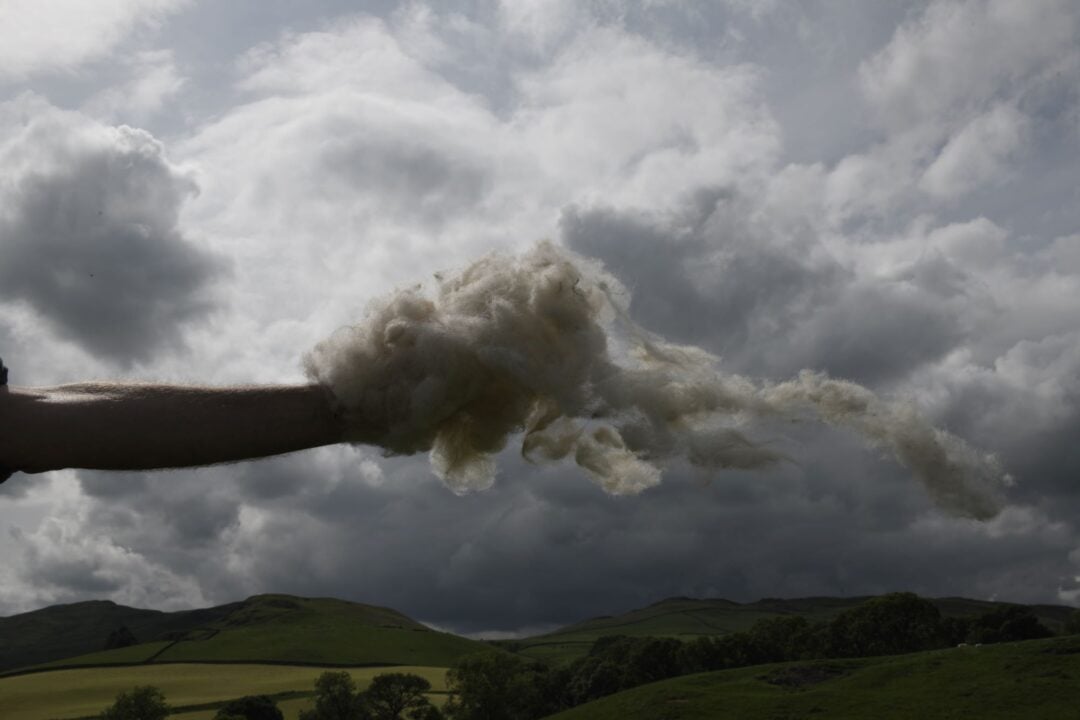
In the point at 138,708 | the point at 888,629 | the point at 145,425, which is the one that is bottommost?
the point at 888,629

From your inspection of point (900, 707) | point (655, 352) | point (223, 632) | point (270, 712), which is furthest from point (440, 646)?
point (655, 352)

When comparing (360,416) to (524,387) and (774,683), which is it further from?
(774,683)

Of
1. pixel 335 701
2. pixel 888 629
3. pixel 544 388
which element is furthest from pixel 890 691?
pixel 544 388

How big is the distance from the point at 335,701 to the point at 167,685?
34889 mm

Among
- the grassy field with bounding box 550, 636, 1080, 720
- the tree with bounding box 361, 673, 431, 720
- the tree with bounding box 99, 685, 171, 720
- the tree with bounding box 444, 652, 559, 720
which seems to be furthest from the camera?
the tree with bounding box 361, 673, 431, 720

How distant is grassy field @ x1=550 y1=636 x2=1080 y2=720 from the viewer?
213ft

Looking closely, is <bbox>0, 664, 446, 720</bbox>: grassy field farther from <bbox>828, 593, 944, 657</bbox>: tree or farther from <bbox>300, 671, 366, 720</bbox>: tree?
<bbox>828, 593, 944, 657</bbox>: tree

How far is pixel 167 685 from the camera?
12631cm

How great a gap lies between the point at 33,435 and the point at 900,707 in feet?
241

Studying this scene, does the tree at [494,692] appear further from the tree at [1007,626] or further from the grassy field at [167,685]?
the tree at [1007,626]

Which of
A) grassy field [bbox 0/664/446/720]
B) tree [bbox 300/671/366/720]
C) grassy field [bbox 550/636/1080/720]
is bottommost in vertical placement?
grassy field [bbox 550/636/1080/720]

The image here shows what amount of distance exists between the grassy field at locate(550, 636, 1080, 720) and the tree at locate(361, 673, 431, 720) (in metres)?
29.4

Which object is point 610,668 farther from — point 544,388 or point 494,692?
point 544,388

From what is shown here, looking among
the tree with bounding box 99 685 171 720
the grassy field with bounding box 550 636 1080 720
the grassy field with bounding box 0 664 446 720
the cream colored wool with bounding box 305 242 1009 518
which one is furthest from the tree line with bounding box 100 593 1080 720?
the cream colored wool with bounding box 305 242 1009 518
